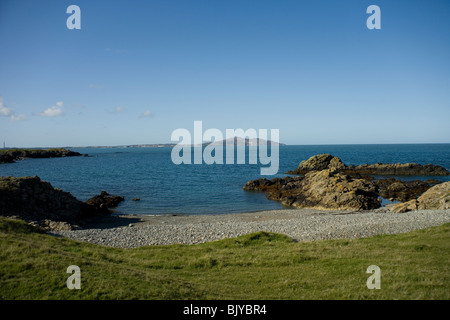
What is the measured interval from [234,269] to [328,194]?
3083cm

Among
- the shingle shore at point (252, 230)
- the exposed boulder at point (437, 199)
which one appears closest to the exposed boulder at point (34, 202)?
the shingle shore at point (252, 230)

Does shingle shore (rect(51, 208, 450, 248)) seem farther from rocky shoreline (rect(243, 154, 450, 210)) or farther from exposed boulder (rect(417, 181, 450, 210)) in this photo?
rocky shoreline (rect(243, 154, 450, 210))

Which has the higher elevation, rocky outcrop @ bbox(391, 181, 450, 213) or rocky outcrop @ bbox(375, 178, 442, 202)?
rocky outcrop @ bbox(391, 181, 450, 213)

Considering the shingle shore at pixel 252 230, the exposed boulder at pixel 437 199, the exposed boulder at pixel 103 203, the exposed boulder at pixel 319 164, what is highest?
the exposed boulder at pixel 319 164

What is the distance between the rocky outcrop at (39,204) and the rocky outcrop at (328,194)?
29.5m

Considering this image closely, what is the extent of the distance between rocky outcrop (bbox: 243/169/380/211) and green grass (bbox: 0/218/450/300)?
19930mm

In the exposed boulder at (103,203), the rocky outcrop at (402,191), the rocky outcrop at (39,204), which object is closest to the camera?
the rocky outcrop at (39,204)

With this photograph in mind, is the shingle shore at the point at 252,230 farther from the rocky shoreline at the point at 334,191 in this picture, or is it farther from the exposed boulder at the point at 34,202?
the rocky shoreline at the point at 334,191

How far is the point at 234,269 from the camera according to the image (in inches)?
584

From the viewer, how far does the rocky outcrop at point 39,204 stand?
2803 cm

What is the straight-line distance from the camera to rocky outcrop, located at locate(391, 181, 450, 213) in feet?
107

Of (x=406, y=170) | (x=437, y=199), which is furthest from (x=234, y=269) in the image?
(x=406, y=170)

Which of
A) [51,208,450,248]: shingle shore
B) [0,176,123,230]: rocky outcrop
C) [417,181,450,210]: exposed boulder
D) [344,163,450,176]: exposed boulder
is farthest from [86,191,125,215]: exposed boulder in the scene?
[344,163,450,176]: exposed boulder

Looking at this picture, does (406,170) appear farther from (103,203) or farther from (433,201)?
(103,203)
